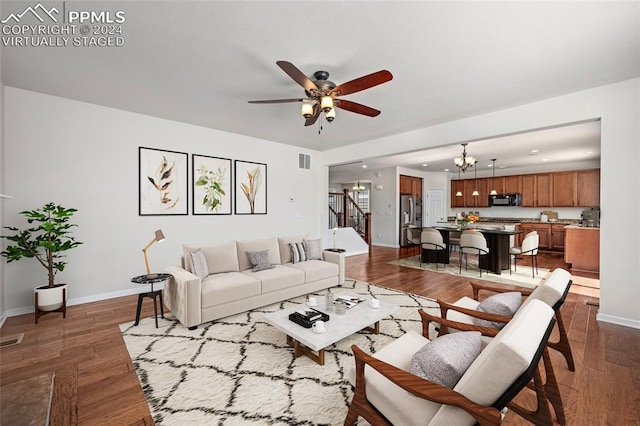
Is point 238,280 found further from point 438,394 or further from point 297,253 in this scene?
point 438,394

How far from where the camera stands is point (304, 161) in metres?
6.64

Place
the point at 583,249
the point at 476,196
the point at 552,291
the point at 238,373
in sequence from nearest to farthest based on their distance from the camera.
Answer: the point at 552,291, the point at 238,373, the point at 583,249, the point at 476,196

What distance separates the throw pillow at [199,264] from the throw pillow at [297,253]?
54.8 inches

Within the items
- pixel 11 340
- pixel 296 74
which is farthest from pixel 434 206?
pixel 11 340

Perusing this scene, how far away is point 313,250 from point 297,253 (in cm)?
35

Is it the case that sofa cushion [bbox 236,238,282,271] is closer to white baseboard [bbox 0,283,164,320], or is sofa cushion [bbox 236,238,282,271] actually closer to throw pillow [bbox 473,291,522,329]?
white baseboard [bbox 0,283,164,320]

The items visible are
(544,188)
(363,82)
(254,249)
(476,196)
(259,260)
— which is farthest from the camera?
(476,196)

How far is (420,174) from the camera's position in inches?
404

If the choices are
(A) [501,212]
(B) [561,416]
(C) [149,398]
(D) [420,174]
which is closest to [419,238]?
(D) [420,174]

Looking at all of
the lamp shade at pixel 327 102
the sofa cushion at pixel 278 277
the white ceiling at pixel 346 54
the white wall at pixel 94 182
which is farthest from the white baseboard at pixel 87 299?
the lamp shade at pixel 327 102

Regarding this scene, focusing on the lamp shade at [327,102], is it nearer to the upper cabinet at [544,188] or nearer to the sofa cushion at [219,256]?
the sofa cushion at [219,256]

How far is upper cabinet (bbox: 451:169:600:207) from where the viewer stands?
7.77 meters

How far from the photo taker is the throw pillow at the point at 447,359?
1284mm

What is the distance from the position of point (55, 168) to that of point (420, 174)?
998 centimetres
